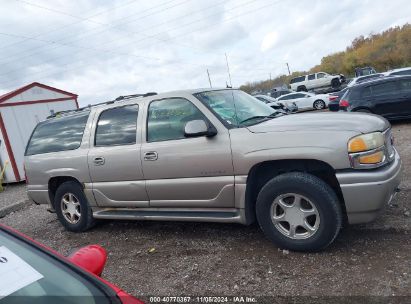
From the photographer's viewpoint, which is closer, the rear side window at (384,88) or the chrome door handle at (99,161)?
the chrome door handle at (99,161)

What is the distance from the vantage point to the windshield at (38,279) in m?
1.49

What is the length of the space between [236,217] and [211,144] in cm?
81

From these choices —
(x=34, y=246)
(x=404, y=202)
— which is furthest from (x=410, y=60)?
(x=34, y=246)

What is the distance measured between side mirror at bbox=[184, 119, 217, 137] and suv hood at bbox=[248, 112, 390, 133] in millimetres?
423

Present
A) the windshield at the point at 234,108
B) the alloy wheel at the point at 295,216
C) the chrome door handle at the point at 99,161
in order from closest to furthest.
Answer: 1. the alloy wheel at the point at 295,216
2. the windshield at the point at 234,108
3. the chrome door handle at the point at 99,161

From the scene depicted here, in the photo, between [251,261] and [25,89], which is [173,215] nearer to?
[251,261]

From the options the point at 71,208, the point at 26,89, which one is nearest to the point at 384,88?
the point at 71,208

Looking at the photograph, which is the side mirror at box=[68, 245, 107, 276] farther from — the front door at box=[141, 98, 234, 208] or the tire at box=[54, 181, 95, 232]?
the tire at box=[54, 181, 95, 232]

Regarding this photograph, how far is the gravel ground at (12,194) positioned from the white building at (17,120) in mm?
284

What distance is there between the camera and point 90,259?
186cm

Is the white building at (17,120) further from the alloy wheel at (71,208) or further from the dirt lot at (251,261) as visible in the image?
the dirt lot at (251,261)

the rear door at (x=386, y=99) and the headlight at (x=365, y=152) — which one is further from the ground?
the headlight at (x=365, y=152)

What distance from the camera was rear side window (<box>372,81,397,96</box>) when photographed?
10.9 metres

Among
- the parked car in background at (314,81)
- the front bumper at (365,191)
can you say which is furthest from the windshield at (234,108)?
the parked car in background at (314,81)
